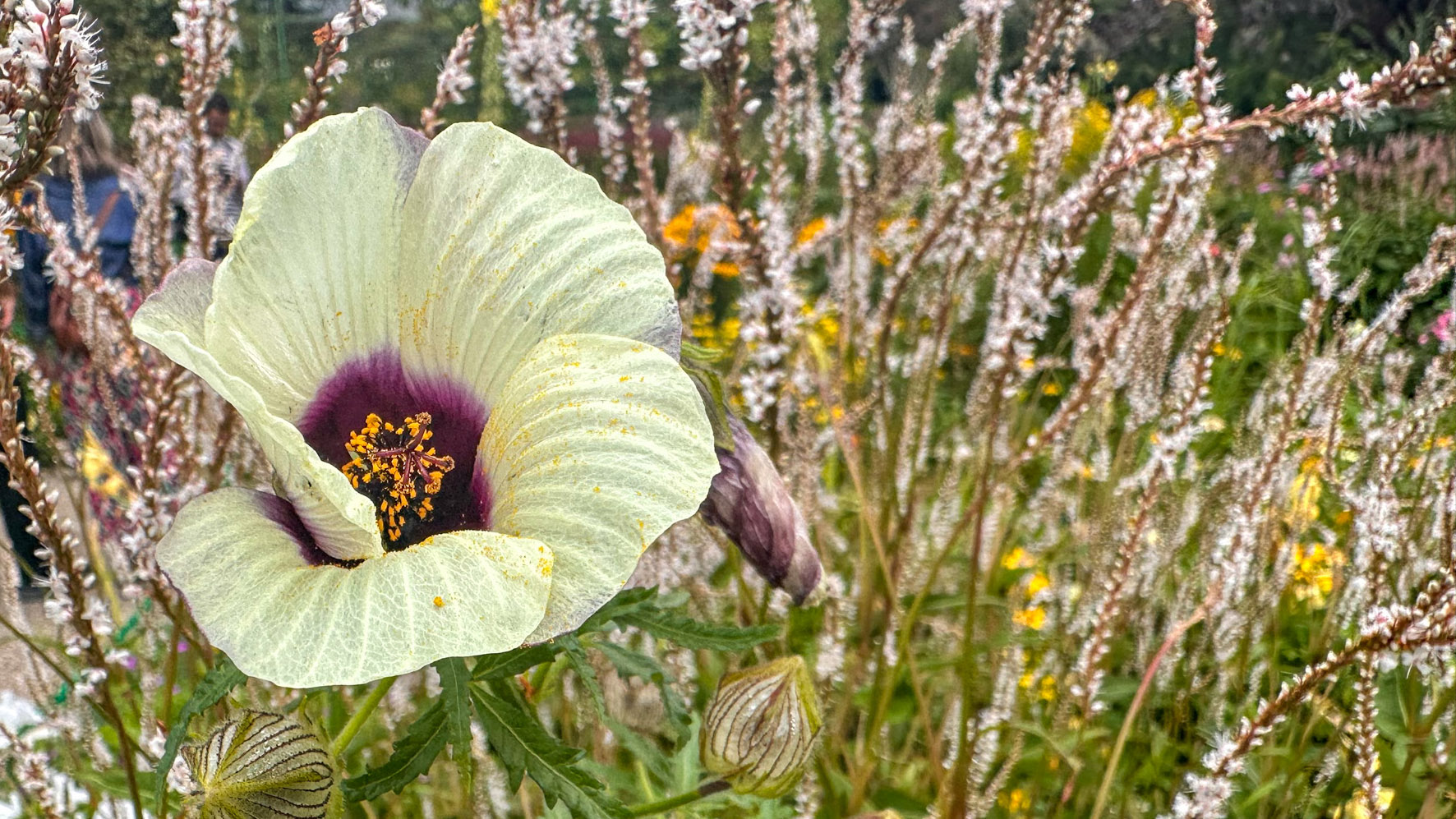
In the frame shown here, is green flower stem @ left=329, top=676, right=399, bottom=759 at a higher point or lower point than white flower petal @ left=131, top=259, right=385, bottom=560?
lower

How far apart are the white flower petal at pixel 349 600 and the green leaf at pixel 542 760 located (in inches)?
9.0

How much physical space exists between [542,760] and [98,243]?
10.5ft

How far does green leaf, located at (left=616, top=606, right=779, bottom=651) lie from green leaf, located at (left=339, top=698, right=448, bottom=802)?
158 millimetres

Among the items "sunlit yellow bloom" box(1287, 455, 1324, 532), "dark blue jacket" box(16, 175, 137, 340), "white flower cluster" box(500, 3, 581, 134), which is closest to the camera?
"white flower cluster" box(500, 3, 581, 134)

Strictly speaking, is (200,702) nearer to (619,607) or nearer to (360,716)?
(360,716)

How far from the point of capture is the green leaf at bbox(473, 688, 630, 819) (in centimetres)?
76

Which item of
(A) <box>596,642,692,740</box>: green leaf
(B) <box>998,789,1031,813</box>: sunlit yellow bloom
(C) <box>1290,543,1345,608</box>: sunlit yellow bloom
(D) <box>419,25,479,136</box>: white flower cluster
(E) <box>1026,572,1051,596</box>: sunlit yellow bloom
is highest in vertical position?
(D) <box>419,25,479,136</box>: white flower cluster

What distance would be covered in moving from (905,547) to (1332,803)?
641 millimetres

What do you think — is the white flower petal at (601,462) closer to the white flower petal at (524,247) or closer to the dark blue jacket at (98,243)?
the white flower petal at (524,247)

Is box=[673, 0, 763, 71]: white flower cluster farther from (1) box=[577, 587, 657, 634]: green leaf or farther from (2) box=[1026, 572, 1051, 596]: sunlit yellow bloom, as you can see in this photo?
(2) box=[1026, 572, 1051, 596]: sunlit yellow bloom

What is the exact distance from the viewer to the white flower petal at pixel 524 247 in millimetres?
658

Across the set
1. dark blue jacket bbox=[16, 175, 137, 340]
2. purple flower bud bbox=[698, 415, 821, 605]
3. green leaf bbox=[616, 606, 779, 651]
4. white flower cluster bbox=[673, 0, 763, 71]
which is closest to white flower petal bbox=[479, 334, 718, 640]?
purple flower bud bbox=[698, 415, 821, 605]

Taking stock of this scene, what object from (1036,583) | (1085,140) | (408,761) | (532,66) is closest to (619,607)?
(408,761)

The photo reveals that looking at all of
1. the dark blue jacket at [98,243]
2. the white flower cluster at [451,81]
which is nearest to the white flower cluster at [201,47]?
the white flower cluster at [451,81]
